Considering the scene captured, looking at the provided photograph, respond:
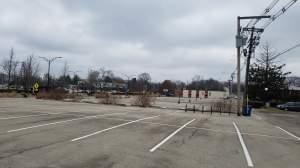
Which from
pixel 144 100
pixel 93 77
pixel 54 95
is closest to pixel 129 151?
pixel 144 100

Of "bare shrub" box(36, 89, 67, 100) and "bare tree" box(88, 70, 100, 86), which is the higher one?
"bare tree" box(88, 70, 100, 86)

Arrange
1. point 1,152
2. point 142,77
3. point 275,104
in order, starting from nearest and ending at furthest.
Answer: point 1,152, point 275,104, point 142,77

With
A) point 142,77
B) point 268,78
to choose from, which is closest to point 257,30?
point 268,78

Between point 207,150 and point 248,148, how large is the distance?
1809 mm

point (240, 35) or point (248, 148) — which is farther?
point (240, 35)

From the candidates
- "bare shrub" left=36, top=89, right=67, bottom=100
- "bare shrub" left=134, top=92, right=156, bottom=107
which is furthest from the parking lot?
"bare shrub" left=36, top=89, right=67, bottom=100

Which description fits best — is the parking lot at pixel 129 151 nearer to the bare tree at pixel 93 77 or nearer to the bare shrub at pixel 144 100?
the bare shrub at pixel 144 100

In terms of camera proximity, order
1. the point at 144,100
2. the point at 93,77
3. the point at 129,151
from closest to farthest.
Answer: the point at 129,151 < the point at 144,100 < the point at 93,77

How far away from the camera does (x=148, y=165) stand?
23.1ft

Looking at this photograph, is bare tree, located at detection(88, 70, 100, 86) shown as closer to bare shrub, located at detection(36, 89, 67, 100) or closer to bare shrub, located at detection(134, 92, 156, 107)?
bare shrub, located at detection(36, 89, 67, 100)

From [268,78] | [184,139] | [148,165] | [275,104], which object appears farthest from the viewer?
Answer: [268,78]

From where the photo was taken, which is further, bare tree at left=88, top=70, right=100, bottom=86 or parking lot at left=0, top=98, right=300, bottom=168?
bare tree at left=88, top=70, right=100, bottom=86

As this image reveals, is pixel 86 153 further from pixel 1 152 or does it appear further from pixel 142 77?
pixel 142 77

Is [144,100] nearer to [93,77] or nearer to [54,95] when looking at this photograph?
[54,95]
